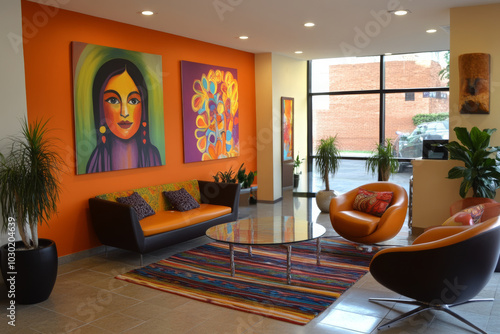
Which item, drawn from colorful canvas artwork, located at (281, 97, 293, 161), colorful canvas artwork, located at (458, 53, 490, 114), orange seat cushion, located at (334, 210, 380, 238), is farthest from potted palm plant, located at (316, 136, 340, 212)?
colorful canvas artwork, located at (458, 53, 490, 114)

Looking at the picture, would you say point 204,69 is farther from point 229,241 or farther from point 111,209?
point 229,241

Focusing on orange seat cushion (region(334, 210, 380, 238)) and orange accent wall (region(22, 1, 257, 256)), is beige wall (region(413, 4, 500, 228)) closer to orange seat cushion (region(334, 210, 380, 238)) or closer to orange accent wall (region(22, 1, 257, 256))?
orange seat cushion (region(334, 210, 380, 238))

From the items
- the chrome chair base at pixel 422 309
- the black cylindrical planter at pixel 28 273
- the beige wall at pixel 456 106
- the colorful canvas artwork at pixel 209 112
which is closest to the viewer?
the chrome chair base at pixel 422 309

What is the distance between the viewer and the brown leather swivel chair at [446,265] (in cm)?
330

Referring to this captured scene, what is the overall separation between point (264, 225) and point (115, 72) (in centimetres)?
269

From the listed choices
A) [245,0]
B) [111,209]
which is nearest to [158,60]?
[245,0]

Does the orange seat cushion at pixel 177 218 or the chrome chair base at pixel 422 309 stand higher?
the orange seat cushion at pixel 177 218

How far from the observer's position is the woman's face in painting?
573 centimetres

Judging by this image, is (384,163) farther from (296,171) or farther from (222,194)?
(222,194)

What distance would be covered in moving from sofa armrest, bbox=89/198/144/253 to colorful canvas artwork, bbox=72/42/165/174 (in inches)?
20.1

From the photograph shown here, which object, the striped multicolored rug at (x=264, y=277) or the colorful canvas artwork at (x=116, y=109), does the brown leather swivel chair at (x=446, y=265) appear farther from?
the colorful canvas artwork at (x=116, y=109)

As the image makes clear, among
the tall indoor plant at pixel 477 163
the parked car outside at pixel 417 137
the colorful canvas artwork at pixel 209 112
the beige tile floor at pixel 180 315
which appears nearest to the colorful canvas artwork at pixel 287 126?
the colorful canvas artwork at pixel 209 112

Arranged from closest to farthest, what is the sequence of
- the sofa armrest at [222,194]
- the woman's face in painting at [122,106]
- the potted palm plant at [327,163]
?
the woman's face in painting at [122,106]
the sofa armrest at [222,194]
the potted palm plant at [327,163]

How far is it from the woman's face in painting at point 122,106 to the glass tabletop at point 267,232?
1.87 metres
